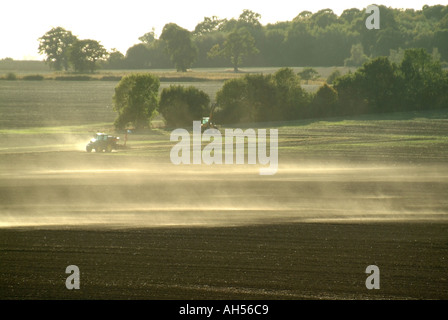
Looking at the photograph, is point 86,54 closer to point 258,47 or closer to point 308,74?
point 308,74

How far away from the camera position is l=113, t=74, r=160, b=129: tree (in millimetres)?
65562

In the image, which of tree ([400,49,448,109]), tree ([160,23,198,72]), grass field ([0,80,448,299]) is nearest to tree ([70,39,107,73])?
tree ([160,23,198,72])

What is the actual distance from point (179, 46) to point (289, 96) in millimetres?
32666

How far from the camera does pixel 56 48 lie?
10350cm

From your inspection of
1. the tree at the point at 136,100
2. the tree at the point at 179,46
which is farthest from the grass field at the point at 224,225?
the tree at the point at 179,46

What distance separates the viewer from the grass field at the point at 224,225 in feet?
47.2

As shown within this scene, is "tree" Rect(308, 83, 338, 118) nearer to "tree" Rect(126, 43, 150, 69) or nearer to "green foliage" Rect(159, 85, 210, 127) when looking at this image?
"green foliage" Rect(159, 85, 210, 127)

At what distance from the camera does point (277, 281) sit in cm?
1448

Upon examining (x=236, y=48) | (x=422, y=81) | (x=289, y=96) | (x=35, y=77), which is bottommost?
(x=289, y=96)

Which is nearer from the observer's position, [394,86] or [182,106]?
[182,106]

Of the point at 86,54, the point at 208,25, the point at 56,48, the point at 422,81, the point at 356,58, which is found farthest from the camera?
the point at 208,25

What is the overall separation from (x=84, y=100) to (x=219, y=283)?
76.9 meters

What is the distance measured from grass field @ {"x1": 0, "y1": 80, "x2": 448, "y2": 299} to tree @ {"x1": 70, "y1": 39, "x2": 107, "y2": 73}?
53284 mm

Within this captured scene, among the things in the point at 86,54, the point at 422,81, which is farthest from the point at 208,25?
the point at 422,81
